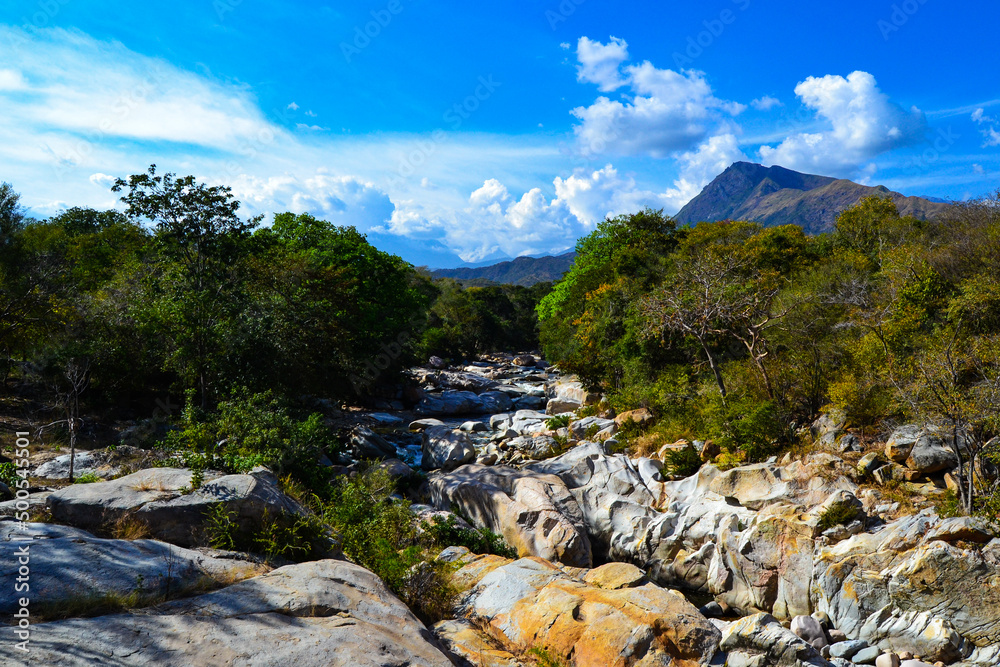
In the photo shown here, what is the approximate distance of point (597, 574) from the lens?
30.0 feet

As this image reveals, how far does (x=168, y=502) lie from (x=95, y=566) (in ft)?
7.29

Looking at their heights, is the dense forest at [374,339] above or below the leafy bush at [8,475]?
above

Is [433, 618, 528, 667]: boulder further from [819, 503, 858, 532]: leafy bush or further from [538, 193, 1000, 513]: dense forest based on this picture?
[538, 193, 1000, 513]: dense forest

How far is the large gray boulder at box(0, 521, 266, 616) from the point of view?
5250mm

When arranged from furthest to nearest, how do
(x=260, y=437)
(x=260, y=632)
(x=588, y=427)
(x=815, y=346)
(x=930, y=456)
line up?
(x=588, y=427) → (x=815, y=346) → (x=260, y=437) → (x=930, y=456) → (x=260, y=632)

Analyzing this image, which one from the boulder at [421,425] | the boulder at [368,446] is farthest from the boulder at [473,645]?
the boulder at [421,425]

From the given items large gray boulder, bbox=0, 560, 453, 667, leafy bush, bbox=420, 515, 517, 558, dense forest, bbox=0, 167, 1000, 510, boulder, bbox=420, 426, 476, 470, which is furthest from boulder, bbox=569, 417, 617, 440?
large gray boulder, bbox=0, 560, 453, 667

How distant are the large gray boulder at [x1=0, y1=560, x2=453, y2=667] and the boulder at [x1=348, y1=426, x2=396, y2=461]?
46.3 feet

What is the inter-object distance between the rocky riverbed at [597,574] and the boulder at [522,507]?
0.17 feet

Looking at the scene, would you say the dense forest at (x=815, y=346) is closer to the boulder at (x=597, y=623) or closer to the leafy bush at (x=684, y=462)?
the leafy bush at (x=684, y=462)

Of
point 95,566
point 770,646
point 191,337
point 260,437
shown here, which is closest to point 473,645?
point 770,646

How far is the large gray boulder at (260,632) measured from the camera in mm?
4605

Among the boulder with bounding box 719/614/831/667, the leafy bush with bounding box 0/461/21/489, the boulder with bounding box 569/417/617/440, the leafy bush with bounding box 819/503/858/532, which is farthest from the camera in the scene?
the boulder with bounding box 569/417/617/440

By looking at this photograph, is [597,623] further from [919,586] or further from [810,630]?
[919,586]
